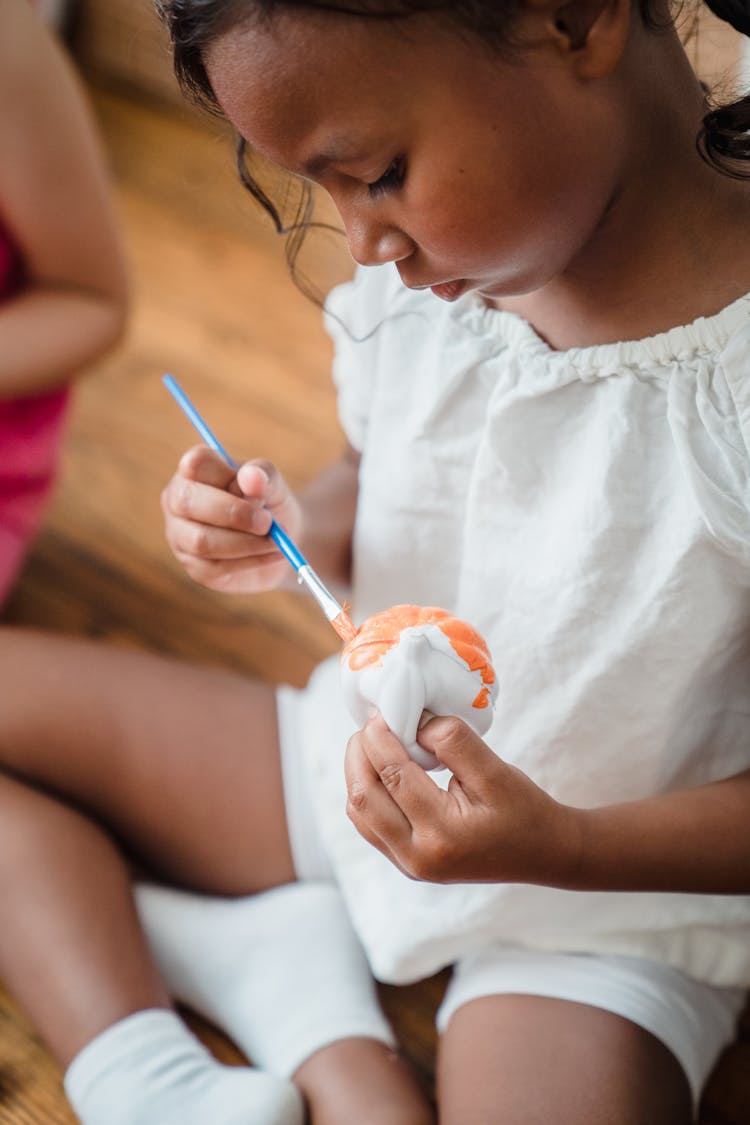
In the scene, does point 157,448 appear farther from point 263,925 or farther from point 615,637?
point 615,637

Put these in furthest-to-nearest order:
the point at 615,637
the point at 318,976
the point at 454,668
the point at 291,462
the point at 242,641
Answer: the point at 291,462 → the point at 242,641 → the point at 318,976 → the point at 615,637 → the point at 454,668

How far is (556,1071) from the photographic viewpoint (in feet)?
2.36

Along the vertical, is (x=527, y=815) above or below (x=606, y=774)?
above

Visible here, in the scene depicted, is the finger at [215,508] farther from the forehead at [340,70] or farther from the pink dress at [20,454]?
the pink dress at [20,454]

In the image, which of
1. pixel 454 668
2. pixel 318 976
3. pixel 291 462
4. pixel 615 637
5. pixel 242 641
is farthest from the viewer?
pixel 291 462

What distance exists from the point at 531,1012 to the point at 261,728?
295 mm

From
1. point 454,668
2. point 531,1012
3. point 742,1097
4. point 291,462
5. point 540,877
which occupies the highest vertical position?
point 454,668

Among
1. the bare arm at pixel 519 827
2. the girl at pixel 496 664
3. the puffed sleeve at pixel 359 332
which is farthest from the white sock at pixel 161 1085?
the puffed sleeve at pixel 359 332

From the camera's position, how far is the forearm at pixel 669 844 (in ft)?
2.23

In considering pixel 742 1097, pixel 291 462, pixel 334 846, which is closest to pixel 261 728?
pixel 334 846

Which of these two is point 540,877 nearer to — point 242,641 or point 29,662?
point 29,662

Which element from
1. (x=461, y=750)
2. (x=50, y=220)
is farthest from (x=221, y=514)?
(x=50, y=220)

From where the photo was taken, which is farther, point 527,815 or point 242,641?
point 242,641

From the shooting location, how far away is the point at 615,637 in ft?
2.40
